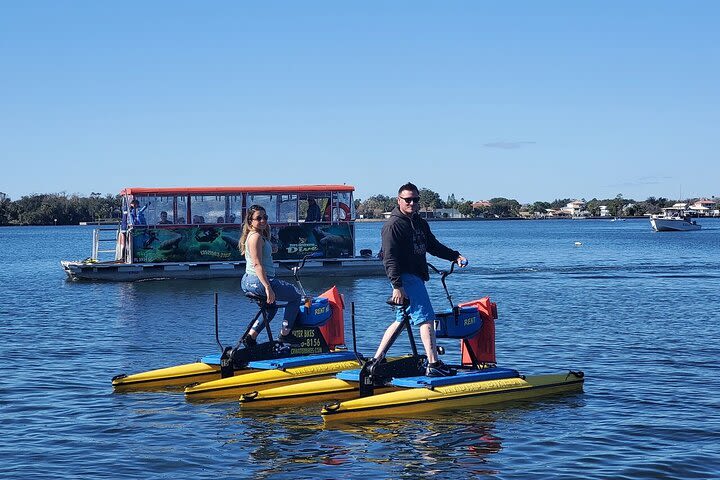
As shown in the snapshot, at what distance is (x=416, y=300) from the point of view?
1143 cm

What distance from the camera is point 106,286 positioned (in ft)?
113

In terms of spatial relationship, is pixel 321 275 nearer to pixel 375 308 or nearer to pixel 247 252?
pixel 375 308

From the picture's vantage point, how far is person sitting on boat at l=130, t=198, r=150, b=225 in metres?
34.9

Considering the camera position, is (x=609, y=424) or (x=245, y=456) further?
(x=609, y=424)

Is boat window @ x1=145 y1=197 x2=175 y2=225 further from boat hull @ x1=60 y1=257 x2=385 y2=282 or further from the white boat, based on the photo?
the white boat

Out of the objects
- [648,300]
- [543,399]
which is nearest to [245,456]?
[543,399]

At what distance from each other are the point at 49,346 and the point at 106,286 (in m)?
15.9

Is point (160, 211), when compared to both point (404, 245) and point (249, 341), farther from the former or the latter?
point (404, 245)

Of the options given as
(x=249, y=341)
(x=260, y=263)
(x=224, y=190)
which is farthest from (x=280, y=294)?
(x=224, y=190)

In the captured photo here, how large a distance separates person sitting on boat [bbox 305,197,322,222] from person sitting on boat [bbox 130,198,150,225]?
5868 millimetres

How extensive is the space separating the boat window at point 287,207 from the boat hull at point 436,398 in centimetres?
2415

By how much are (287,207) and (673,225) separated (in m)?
84.6

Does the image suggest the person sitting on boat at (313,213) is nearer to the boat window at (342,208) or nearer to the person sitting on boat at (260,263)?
the boat window at (342,208)

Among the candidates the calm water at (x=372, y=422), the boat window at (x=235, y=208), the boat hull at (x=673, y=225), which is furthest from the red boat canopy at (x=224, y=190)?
the boat hull at (x=673, y=225)
